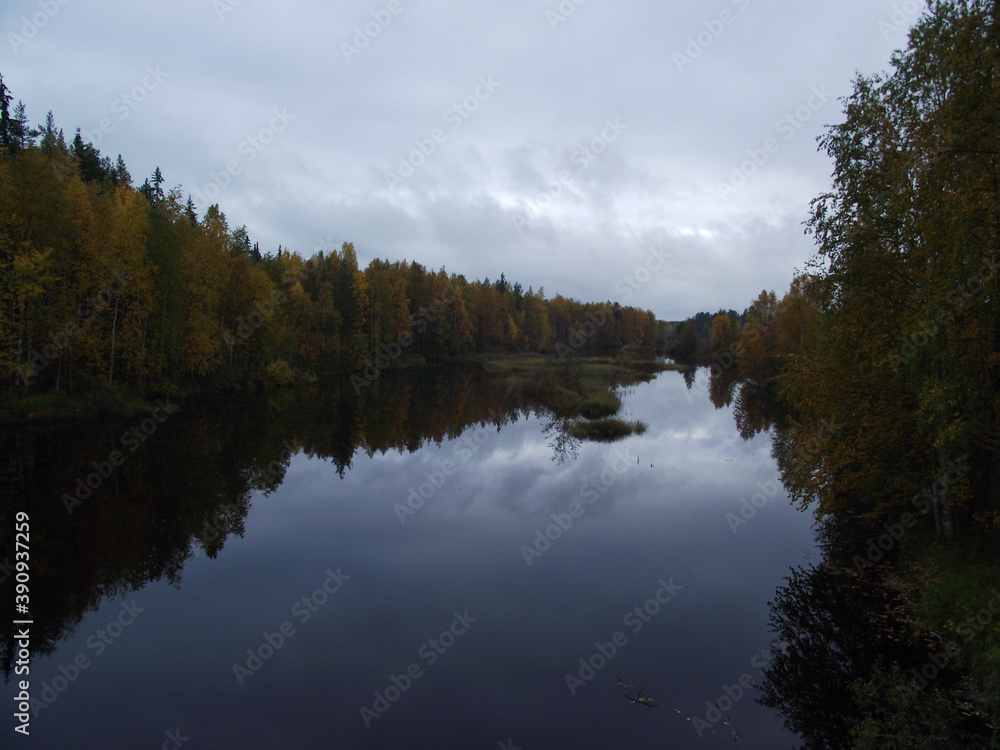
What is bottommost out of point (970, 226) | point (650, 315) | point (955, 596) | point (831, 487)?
point (955, 596)

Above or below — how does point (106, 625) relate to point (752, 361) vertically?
below

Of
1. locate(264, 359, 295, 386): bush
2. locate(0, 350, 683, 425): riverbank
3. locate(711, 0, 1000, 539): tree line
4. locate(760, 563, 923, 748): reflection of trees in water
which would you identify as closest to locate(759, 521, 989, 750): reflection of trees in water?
locate(760, 563, 923, 748): reflection of trees in water

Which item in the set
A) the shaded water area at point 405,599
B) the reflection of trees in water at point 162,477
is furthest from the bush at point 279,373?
the shaded water area at point 405,599

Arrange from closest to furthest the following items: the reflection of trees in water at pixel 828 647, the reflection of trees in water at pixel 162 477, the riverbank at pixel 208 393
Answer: the reflection of trees in water at pixel 828 647 → the reflection of trees in water at pixel 162 477 → the riverbank at pixel 208 393

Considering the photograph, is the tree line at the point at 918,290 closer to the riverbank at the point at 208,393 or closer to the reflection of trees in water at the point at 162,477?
the reflection of trees in water at the point at 162,477

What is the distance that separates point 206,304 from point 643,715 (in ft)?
149

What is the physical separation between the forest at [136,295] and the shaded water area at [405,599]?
302 inches

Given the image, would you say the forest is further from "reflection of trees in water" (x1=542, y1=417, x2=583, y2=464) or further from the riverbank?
"reflection of trees in water" (x1=542, y1=417, x2=583, y2=464)

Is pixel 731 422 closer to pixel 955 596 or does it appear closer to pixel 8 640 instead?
pixel 955 596

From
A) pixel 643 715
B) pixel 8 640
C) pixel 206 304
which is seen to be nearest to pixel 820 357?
pixel 643 715

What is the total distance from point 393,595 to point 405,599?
0.40m

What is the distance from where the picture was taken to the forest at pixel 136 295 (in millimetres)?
28281

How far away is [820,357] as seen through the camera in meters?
15.4

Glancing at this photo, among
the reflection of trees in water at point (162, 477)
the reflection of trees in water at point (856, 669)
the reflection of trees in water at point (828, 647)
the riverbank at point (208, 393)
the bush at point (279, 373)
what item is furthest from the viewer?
the bush at point (279, 373)
